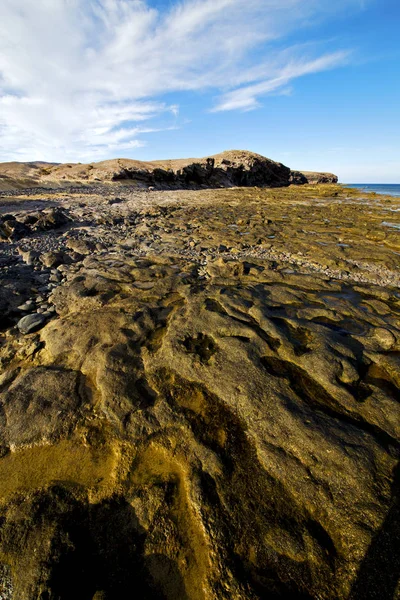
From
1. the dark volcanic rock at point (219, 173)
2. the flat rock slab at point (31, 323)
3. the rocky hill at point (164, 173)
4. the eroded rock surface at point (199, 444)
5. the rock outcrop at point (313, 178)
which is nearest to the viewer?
the eroded rock surface at point (199, 444)

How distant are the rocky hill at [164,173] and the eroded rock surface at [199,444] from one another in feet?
114

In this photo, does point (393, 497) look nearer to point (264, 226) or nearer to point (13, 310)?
point (13, 310)

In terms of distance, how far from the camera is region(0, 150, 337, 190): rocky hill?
41.9m

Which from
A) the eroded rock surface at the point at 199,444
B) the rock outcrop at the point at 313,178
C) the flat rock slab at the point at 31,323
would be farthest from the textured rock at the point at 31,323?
the rock outcrop at the point at 313,178

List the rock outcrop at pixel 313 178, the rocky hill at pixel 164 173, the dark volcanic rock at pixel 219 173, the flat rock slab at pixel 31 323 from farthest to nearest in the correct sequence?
the rock outcrop at pixel 313 178 < the dark volcanic rock at pixel 219 173 < the rocky hill at pixel 164 173 < the flat rock slab at pixel 31 323

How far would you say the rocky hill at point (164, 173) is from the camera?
4188cm

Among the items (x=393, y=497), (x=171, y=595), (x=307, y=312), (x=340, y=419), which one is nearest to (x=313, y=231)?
(x=307, y=312)

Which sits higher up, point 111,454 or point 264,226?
point 264,226

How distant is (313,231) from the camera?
56.0ft

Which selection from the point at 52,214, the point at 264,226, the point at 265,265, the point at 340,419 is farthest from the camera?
the point at 264,226

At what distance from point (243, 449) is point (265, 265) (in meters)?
8.11

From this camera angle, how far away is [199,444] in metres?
3.94

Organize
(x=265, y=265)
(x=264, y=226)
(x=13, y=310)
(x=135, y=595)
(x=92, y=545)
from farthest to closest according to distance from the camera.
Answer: (x=264, y=226), (x=265, y=265), (x=13, y=310), (x=92, y=545), (x=135, y=595)

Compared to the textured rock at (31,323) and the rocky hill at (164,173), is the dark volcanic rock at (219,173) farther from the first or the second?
the textured rock at (31,323)
